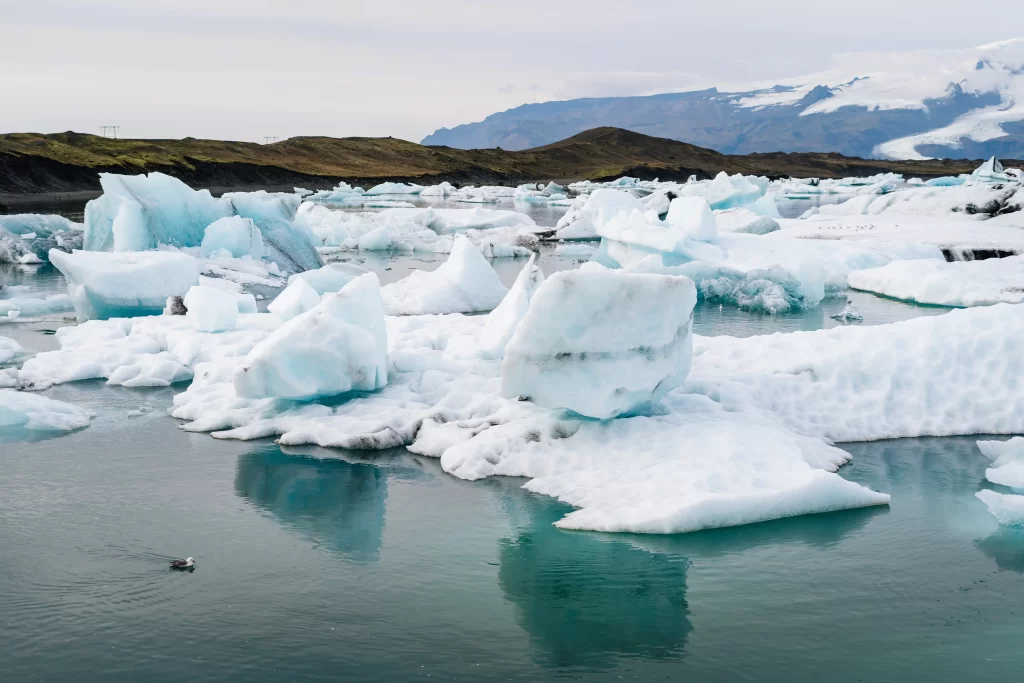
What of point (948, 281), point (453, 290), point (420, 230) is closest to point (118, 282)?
point (453, 290)

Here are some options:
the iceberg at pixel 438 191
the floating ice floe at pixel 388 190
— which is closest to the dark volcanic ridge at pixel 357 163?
the iceberg at pixel 438 191

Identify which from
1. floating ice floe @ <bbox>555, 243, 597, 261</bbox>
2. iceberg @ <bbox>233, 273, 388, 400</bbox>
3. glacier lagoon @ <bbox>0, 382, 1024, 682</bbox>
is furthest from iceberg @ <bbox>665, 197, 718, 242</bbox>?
glacier lagoon @ <bbox>0, 382, 1024, 682</bbox>

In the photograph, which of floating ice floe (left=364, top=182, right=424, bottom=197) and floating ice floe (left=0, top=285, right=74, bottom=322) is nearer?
floating ice floe (left=0, top=285, right=74, bottom=322)

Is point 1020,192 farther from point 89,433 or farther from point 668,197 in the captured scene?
point 89,433

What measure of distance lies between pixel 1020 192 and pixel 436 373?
2799cm

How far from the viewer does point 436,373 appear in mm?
12188

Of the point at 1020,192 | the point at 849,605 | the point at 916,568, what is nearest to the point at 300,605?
the point at 849,605

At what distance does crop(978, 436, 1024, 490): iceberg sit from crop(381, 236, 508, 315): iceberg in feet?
35.4

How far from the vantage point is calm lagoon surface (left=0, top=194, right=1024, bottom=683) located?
247 inches

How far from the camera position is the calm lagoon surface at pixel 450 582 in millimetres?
6285

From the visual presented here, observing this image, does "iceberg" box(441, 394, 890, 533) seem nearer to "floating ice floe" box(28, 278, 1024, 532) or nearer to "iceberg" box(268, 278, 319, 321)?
"floating ice floe" box(28, 278, 1024, 532)

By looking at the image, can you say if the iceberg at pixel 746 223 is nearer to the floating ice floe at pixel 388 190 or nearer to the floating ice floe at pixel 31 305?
the floating ice floe at pixel 31 305

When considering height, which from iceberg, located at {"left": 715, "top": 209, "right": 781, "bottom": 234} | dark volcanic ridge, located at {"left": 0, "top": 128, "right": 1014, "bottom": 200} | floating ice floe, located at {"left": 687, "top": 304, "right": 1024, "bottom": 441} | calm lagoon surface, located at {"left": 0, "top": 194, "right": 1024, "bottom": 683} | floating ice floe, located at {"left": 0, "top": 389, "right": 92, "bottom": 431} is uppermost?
dark volcanic ridge, located at {"left": 0, "top": 128, "right": 1014, "bottom": 200}

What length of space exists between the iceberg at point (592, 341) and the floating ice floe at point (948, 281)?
39.9 feet
